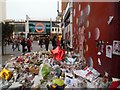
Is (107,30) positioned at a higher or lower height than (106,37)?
higher

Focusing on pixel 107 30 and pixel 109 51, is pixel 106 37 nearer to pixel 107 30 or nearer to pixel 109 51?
pixel 107 30

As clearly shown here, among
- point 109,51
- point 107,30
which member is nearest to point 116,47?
point 109,51

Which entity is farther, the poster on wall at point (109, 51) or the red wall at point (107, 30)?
the poster on wall at point (109, 51)

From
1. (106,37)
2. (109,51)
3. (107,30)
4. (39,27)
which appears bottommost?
(109,51)

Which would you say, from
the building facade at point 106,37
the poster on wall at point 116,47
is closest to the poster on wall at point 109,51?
the building facade at point 106,37

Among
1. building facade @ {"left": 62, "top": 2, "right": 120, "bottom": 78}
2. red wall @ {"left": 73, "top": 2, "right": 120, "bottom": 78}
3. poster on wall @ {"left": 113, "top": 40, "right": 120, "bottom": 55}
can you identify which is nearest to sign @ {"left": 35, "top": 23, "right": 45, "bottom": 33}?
building facade @ {"left": 62, "top": 2, "right": 120, "bottom": 78}

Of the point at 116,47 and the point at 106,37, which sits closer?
the point at 116,47

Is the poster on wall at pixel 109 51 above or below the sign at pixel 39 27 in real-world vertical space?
below

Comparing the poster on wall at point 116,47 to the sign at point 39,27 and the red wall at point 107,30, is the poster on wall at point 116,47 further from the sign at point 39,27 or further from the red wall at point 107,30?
the sign at point 39,27

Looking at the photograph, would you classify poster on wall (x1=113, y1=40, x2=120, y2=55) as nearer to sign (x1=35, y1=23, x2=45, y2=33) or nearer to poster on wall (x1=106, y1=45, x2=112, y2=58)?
poster on wall (x1=106, y1=45, x2=112, y2=58)

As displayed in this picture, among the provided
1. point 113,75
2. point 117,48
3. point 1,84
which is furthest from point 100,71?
point 1,84

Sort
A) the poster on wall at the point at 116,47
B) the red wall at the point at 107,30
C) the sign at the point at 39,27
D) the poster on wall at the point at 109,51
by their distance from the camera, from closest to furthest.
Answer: the poster on wall at the point at 116,47 < the red wall at the point at 107,30 < the poster on wall at the point at 109,51 < the sign at the point at 39,27

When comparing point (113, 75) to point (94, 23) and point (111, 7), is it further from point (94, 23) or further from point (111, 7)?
point (94, 23)

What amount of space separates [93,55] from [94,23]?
26.8 inches
